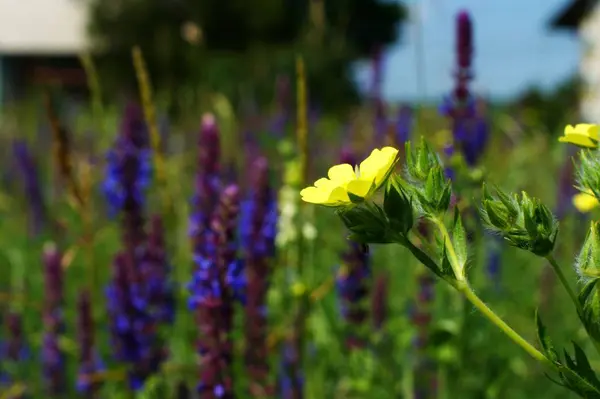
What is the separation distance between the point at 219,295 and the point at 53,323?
117 cm

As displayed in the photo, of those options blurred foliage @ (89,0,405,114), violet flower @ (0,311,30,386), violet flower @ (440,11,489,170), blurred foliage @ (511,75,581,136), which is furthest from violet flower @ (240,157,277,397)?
blurred foliage @ (89,0,405,114)

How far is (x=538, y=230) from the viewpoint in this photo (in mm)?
1056

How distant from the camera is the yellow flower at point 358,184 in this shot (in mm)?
994

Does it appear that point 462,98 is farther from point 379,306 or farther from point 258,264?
point 258,264

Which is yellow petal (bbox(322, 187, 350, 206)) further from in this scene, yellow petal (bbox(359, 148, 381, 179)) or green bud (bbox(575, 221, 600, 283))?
green bud (bbox(575, 221, 600, 283))

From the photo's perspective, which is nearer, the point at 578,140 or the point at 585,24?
the point at 578,140

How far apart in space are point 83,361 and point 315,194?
65.6 inches

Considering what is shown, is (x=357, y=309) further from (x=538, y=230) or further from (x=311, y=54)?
(x=311, y=54)

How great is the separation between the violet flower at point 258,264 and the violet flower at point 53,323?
2.20 ft

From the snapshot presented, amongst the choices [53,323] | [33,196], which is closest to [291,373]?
[53,323]

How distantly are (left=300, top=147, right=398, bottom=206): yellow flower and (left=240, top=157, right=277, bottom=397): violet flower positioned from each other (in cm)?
112

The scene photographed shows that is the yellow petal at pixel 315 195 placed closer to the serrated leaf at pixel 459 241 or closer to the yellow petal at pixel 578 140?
the serrated leaf at pixel 459 241

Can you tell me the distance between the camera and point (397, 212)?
105 cm

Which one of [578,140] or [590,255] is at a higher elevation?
[578,140]
